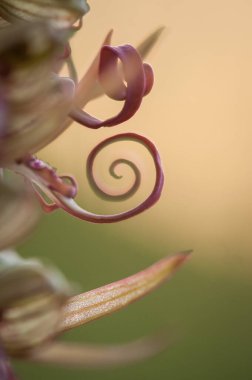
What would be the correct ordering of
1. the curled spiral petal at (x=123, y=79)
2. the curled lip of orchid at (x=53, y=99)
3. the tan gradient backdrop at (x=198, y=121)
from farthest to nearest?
the tan gradient backdrop at (x=198, y=121) < the curled spiral petal at (x=123, y=79) < the curled lip of orchid at (x=53, y=99)

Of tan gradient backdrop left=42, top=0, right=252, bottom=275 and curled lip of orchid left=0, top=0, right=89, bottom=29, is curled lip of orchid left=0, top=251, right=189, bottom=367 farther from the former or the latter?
tan gradient backdrop left=42, top=0, right=252, bottom=275

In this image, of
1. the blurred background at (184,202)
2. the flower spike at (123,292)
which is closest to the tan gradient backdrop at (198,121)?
the blurred background at (184,202)

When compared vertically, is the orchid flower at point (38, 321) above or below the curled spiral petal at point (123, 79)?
below

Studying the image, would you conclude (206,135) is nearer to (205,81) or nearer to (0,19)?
(205,81)

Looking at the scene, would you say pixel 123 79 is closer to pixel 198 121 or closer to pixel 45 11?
pixel 45 11

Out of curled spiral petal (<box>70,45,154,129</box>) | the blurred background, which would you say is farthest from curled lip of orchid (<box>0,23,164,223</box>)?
the blurred background

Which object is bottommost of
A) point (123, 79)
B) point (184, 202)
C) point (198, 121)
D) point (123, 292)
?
point (184, 202)

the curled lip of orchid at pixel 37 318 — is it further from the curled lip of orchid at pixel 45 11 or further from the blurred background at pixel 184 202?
the blurred background at pixel 184 202

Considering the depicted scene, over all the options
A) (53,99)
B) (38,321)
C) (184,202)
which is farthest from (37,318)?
(184,202)
